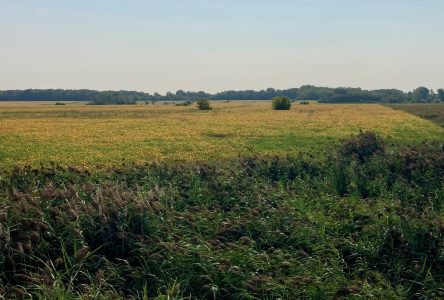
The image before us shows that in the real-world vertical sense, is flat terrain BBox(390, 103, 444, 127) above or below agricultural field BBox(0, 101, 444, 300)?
below

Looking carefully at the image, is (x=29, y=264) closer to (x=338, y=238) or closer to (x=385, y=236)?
(x=338, y=238)

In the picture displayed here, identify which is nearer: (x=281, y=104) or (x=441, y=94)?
(x=281, y=104)

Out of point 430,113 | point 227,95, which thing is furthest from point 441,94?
point 430,113

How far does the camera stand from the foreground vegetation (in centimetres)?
800

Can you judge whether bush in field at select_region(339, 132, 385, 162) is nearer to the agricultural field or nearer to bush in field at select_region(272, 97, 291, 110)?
the agricultural field

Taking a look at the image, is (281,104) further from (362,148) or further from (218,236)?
(218,236)

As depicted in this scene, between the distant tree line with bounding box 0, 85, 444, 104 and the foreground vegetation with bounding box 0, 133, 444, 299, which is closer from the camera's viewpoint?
the foreground vegetation with bounding box 0, 133, 444, 299

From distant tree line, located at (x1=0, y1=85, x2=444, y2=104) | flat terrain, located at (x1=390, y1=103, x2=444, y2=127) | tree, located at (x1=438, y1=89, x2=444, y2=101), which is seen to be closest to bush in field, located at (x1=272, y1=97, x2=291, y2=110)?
flat terrain, located at (x1=390, y1=103, x2=444, y2=127)

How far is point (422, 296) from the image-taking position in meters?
8.46

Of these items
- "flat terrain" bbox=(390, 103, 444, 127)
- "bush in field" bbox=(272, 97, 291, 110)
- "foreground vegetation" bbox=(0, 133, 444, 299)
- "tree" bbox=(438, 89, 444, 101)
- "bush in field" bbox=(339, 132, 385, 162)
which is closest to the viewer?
"foreground vegetation" bbox=(0, 133, 444, 299)

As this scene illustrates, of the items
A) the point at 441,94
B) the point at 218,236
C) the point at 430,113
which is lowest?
the point at 430,113

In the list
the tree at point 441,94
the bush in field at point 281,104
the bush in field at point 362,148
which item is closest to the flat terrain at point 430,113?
the bush in field at point 281,104

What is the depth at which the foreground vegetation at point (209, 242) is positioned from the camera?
800cm

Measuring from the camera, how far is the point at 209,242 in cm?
941
